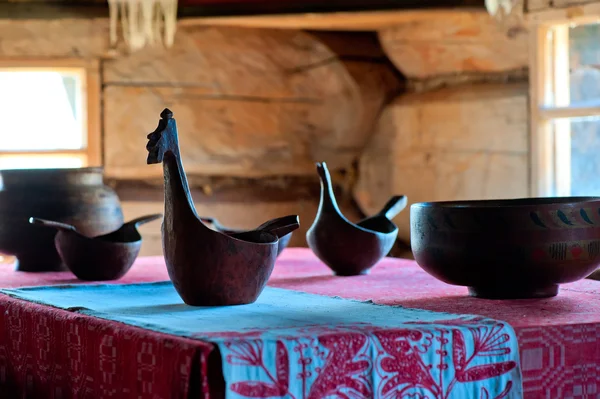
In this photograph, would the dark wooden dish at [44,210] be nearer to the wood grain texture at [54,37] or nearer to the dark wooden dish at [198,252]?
the dark wooden dish at [198,252]

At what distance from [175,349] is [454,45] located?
2327 millimetres

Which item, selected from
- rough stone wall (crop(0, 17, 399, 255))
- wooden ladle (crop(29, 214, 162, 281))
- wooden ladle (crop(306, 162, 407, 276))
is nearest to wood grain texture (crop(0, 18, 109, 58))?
rough stone wall (crop(0, 17, 399, 255))

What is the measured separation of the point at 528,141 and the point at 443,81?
18.2 inches

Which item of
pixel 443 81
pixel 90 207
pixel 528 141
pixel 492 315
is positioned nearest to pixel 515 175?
pixel 528 141

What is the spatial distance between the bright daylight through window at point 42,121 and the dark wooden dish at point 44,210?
1156mm

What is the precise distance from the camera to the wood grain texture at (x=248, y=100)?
3.32 m

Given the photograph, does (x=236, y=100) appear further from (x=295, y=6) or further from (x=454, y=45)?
(x=454, y=45)

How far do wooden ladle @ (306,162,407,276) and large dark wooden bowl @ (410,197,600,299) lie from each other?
1.38ft

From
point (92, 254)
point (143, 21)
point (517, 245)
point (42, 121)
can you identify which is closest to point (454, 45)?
point (143, 21)

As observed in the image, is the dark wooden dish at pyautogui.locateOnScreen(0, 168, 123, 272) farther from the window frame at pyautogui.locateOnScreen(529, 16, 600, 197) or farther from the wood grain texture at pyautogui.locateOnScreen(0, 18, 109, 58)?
the window frame at pyautogui.locateOnScreen(529, 16, 600, 197)

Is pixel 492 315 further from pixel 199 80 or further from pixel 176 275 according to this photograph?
pixel 199 80

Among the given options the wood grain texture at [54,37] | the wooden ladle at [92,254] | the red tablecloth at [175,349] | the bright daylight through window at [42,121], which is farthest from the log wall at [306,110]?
the red tablecloth at [175,349]

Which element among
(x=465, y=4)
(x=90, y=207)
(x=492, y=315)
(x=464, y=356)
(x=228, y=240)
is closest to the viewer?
(x=464, y=356)

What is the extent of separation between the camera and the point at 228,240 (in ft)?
4.47
